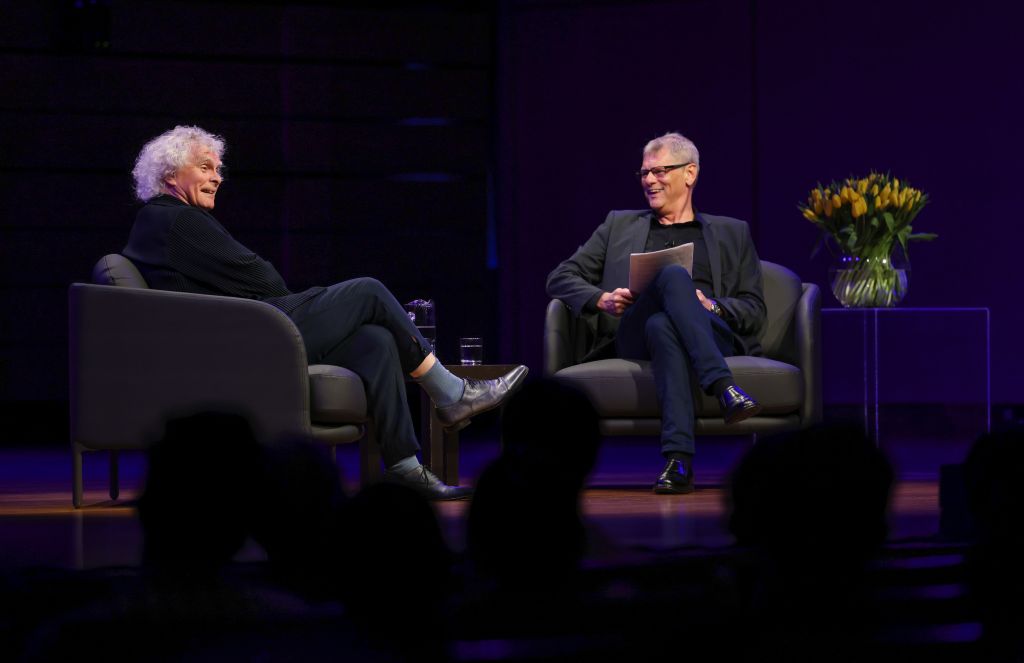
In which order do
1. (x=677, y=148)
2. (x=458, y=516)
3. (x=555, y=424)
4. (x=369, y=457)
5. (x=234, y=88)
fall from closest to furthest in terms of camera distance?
1. (x=555, y=424)
2. (x=458, y=516)
3. (x=369, y=457)
4. (x=677, y=148)
5. (x=234, y=88)

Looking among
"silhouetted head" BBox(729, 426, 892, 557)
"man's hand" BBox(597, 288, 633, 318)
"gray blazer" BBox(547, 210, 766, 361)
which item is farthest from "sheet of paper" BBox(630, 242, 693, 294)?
"silhouetted head" BBox(729, 426, 892, 557)

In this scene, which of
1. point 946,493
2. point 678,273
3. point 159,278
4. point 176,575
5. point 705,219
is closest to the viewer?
Result: point 176,575

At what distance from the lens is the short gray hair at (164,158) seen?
3.47 meters

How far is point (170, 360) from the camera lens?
10.3ft

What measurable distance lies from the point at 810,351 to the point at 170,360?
1.91m

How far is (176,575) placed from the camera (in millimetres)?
1249

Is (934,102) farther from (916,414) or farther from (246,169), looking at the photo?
(246,169)

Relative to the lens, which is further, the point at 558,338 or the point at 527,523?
the point at 558,338

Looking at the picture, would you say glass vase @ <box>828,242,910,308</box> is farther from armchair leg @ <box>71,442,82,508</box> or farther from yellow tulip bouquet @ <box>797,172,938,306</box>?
armchair leg @ <box>71,442,82,508</box>

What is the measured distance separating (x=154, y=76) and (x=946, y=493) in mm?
4968

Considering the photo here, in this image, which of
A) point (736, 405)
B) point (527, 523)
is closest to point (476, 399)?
point (736, 405)

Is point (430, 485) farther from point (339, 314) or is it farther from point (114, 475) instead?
point (114, 475)

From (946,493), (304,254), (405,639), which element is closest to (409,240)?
(304,254)

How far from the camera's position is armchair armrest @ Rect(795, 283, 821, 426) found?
3602 millimetres
